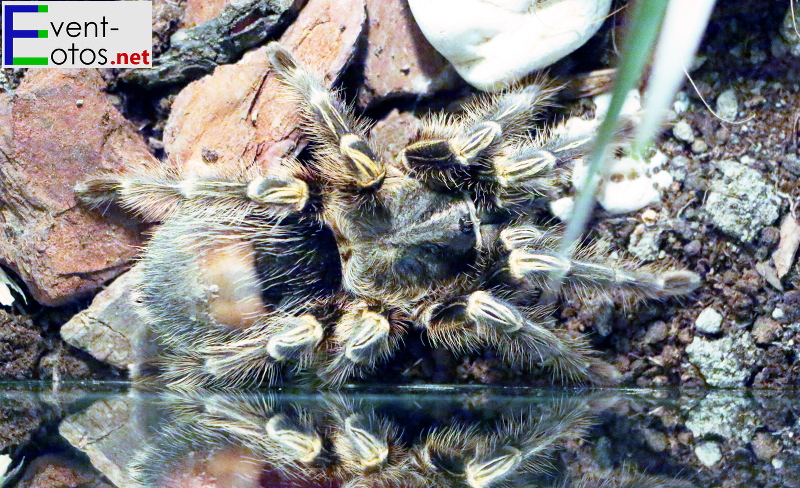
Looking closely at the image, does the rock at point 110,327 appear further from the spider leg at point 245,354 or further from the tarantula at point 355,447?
the tarantula at point 355,447

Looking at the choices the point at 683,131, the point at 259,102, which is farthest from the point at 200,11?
the point at 683,131

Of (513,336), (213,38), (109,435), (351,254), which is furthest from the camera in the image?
(213,38)

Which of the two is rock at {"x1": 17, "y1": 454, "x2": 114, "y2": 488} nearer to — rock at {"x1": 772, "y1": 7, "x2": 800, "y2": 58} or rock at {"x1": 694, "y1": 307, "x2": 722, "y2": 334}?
rock at {"x1": 694, "y1": 307, "x2": 722, "y2": 334}

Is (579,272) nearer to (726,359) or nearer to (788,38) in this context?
(726,359)

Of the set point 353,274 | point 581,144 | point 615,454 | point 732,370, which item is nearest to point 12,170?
point 353,274

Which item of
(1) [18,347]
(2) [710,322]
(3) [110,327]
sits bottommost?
(1) [18,347]

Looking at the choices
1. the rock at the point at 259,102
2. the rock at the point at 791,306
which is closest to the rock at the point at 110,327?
the rock at the point at 259,102
